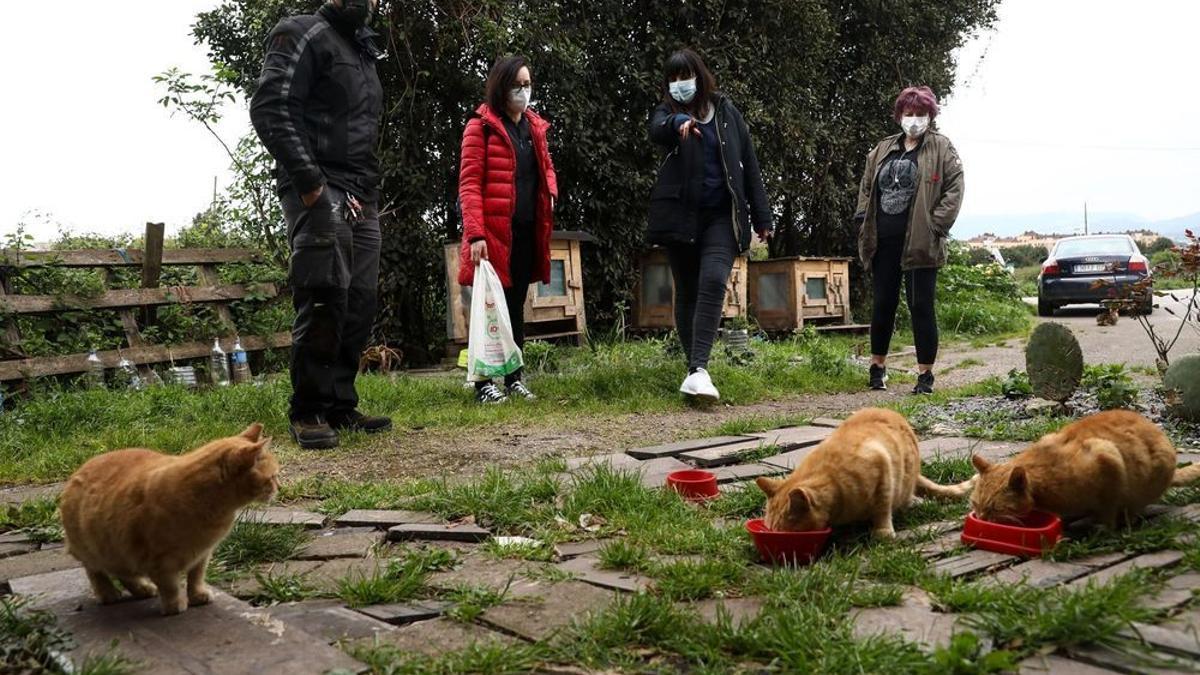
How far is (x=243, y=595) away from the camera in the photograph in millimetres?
2363

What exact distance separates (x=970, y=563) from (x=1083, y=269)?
53.7ft

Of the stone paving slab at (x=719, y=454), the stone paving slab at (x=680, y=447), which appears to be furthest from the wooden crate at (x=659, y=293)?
the stone paving slab at (x=719, y=454)

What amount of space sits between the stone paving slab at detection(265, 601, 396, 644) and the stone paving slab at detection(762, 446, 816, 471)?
2.04 m

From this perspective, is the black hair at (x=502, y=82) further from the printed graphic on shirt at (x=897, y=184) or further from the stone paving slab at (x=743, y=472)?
the stone paving slab at (x=743, y=472)

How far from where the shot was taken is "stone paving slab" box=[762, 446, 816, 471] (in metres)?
3.79

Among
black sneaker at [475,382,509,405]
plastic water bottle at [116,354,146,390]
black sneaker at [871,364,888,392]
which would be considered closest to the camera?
black sneaker at [475,382,509,405]

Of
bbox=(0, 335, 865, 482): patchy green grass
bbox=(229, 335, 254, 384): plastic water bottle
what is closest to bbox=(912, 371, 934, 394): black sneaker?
bbox=(0, 335, 865, 482): patchy green grass

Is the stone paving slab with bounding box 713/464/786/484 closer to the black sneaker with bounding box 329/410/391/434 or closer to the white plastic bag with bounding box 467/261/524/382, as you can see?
the black sneaker with bounding box 329/410/391/434

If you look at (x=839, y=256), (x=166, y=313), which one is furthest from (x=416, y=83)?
(x=839, y=256)

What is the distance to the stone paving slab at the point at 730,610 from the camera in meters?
2.03

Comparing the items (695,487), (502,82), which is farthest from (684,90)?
(695,487)

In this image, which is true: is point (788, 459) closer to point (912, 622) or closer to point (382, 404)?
point (912, 622)

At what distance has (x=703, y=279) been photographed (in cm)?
586

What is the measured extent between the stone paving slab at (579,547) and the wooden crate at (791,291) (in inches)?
334
